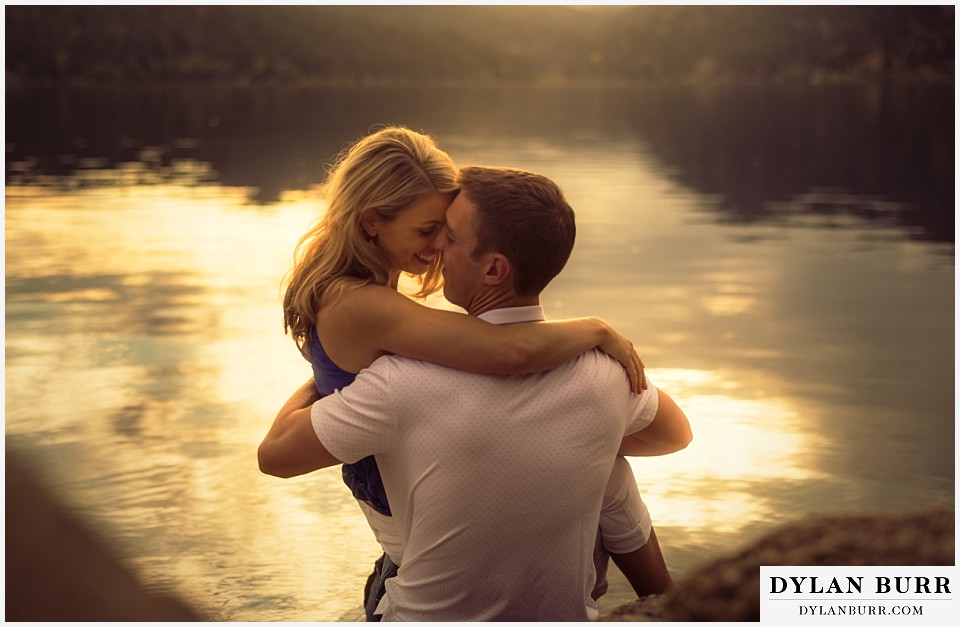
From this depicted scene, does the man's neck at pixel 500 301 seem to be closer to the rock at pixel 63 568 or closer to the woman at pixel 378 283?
the woman at pixel 378 283

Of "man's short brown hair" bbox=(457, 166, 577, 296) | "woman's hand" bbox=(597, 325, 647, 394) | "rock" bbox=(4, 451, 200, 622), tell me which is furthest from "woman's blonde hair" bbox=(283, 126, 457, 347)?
"rock" bbox=(4, 451, 200, 622)

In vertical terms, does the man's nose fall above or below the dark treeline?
above

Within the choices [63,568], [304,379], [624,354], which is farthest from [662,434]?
[304,379]

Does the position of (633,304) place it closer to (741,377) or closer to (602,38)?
(741,377)

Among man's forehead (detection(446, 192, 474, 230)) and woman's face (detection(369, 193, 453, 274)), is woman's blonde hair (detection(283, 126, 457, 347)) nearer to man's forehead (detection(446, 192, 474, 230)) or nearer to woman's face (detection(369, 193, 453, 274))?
woman's face (detection(369, 193, 453, 274))

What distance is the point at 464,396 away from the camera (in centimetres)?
264

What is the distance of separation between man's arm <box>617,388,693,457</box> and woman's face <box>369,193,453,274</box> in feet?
2.25

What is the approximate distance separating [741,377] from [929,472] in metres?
1.94

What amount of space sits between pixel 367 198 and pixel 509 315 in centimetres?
53

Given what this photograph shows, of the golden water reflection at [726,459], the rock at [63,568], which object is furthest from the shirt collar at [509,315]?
the golden water reflection at [726,459]

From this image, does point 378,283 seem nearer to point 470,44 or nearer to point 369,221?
point 369,221

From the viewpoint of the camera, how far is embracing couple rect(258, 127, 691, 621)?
2.65 m

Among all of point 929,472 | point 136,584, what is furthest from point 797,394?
point 136,584

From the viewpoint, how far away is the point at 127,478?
5.76 metres
